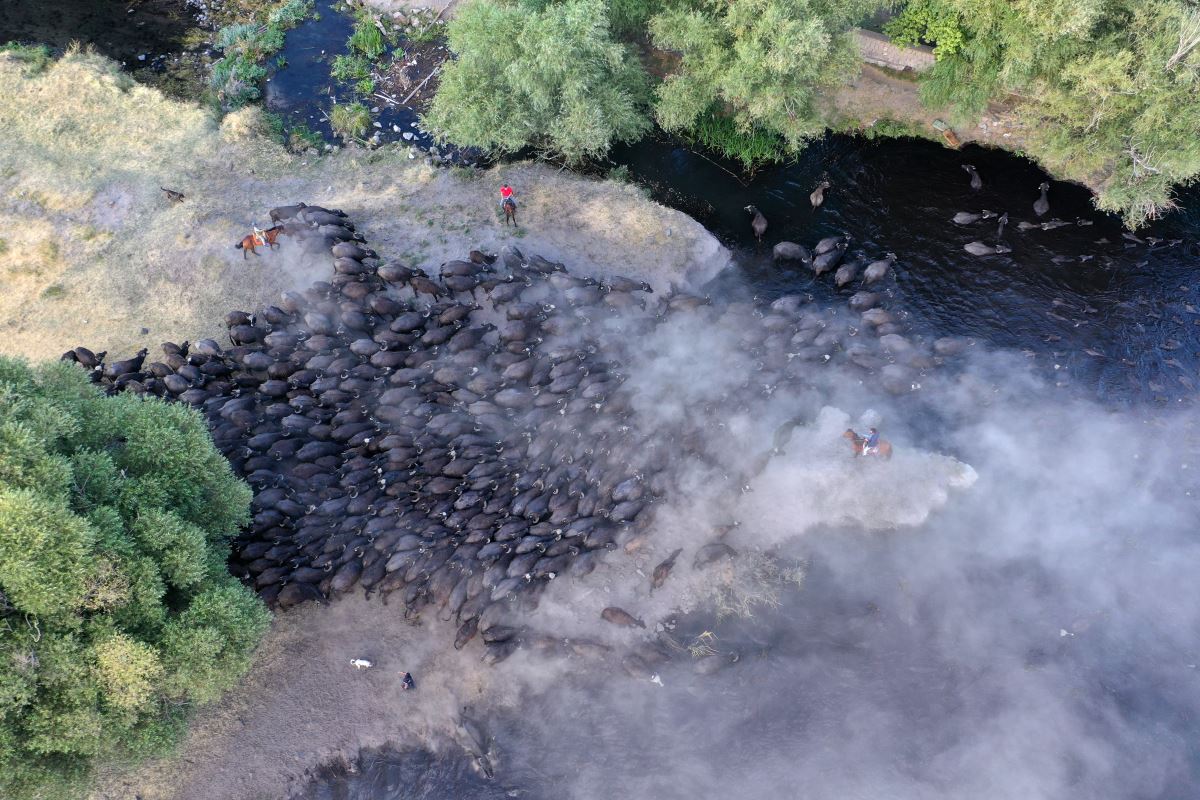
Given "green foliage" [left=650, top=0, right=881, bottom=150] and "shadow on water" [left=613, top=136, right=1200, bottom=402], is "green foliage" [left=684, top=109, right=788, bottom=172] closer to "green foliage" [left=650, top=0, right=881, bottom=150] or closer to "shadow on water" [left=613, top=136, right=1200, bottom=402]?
"shadow on water" [left=613, top=136, right=1200, bottom=402]

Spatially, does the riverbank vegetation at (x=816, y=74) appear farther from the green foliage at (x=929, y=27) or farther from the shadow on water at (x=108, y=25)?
the shadow on water at (x=108, y=25)

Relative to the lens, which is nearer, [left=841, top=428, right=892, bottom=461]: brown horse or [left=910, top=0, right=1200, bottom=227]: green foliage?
[left=841, top=428, right=892, bottom=461]: brown horse

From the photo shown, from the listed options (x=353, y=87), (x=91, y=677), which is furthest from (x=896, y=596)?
(x=353, y=87)

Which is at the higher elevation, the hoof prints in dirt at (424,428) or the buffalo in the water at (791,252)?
the buffalo in the water at (791,252)

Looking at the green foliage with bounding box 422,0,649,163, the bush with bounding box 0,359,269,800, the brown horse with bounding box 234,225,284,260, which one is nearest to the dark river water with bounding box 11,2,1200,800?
the bush with bounding box 0,359,269,800

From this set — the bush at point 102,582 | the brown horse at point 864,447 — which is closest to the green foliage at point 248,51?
the bush at point 102,582

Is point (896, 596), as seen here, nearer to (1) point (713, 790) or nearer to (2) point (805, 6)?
(1) point (713, 790)

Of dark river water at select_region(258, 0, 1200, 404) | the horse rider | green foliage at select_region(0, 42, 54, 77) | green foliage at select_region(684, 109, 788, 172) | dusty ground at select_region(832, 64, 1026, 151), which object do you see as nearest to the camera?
the horse rider
